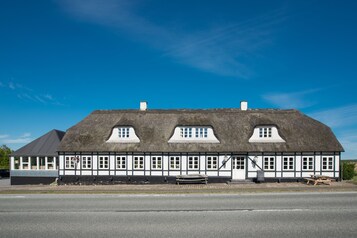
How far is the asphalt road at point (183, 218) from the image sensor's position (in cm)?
943

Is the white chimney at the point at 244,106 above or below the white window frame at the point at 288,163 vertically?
above

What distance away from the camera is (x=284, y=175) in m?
27.7

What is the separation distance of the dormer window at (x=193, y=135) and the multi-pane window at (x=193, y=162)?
1.83 meters

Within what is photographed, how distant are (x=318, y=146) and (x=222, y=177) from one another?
9817 millimetres

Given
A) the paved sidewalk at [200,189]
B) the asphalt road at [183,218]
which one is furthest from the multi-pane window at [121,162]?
the asphalt road at [183,218]

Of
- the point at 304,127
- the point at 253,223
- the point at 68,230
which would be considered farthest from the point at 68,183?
the point at 304,127

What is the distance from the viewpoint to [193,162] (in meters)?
28.2

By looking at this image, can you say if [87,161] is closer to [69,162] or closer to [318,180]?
[69,162]

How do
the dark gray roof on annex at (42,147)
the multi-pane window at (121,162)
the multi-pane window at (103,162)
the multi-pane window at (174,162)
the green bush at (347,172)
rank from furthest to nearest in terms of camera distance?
the dark gray roof on annex at (42,147) < the green bush at (347,172) < the multi-pane window at (103,162) < the multi-pane window at (121,162) < the multi-pane window at (174,162)

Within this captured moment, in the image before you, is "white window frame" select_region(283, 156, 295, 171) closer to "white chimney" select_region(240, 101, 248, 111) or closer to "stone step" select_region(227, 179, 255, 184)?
"stone step" select_region(227, 179, 255, 184)

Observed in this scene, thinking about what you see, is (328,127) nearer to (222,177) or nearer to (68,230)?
(222,177)

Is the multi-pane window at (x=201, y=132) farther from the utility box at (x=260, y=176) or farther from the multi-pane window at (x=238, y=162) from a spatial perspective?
the utility box at (x=260, y=176)

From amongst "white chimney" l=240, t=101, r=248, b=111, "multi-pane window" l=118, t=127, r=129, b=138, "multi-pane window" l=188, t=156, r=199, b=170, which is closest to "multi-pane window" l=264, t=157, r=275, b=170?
"multi-pane window" l=188, t=156, r=199, b=170

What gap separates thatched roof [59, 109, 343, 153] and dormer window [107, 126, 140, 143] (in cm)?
41
